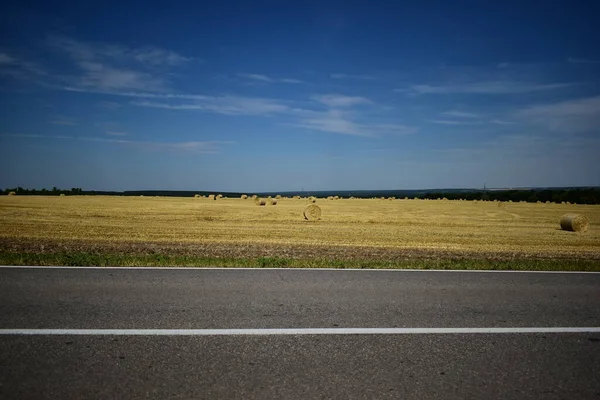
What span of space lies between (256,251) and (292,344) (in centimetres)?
971

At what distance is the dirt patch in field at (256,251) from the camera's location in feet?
43.6

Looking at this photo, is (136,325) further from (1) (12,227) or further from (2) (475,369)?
(1) (12,227)

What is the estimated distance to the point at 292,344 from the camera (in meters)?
4.46

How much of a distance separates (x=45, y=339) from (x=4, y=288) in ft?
9.33

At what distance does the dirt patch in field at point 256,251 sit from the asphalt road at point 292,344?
6.02m

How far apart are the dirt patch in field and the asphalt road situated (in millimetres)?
6020

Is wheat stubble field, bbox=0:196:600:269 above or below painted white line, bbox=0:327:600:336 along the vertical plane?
below

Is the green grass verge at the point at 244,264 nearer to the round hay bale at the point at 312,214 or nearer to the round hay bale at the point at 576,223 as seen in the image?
the round hay bale at the point at 576,223

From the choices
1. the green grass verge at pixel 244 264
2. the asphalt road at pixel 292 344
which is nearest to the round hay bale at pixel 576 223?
the green grass verge at pixel 244 264

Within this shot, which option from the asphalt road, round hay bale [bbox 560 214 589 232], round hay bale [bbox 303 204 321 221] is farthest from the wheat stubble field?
round hay bale [bbox 303 204 321 221]

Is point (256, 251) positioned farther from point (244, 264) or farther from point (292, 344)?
point (292, 344)

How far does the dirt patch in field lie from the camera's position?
43.6 ft

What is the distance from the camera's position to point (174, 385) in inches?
139

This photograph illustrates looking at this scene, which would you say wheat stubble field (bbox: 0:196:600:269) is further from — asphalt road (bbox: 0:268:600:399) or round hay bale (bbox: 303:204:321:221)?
round hay bale (bbox: 303:204:321:221)
